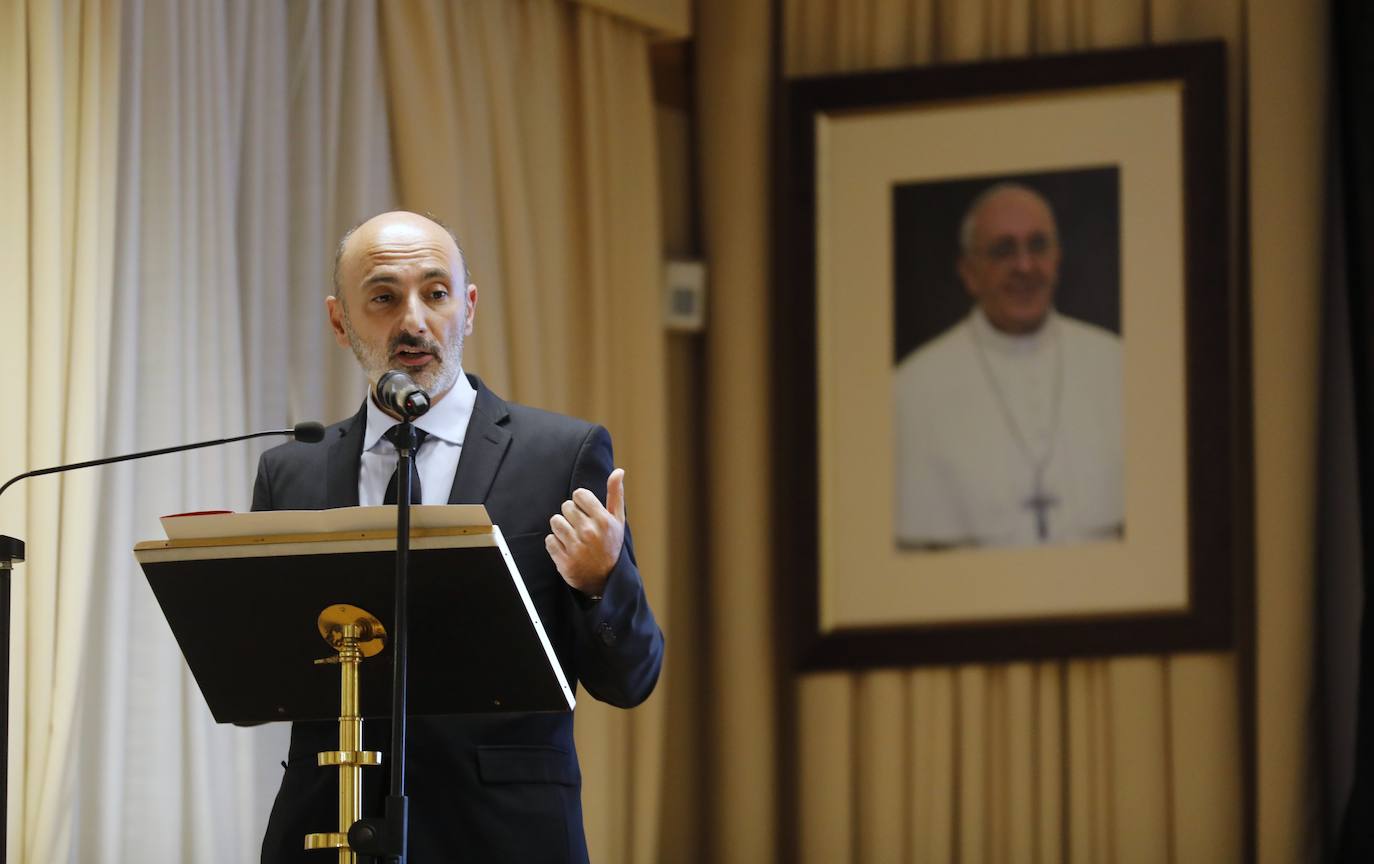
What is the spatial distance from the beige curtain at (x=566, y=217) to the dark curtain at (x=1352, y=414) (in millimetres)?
1651

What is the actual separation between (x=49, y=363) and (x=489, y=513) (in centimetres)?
121

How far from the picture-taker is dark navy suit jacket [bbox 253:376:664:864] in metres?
2.34

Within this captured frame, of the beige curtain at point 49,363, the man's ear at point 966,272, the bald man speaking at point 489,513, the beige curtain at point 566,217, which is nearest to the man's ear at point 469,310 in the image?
the bald man speaking at point 489,513

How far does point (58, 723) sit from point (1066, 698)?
2413 mm

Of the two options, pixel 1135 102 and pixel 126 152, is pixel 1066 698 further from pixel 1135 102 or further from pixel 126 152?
pixel 126 152

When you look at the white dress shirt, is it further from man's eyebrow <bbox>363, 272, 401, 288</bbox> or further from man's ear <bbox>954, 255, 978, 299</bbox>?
man's ear <bbox>954, 255, 978, 299</bbox>

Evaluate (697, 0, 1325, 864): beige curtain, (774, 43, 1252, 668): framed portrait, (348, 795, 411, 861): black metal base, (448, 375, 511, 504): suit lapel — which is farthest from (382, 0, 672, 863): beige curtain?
(348, 795, 411, 861): black metal base

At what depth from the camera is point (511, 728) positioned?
243 cm

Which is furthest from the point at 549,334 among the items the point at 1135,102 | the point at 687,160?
the point at 1135,102

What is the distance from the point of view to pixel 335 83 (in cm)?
405

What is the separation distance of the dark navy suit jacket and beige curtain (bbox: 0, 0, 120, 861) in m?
0.90

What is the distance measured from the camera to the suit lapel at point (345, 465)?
2555mm

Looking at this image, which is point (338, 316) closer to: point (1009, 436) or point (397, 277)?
point (397, 277)

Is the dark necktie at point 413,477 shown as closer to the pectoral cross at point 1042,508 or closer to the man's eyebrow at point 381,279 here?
the man's eyebrow at point 381,279
